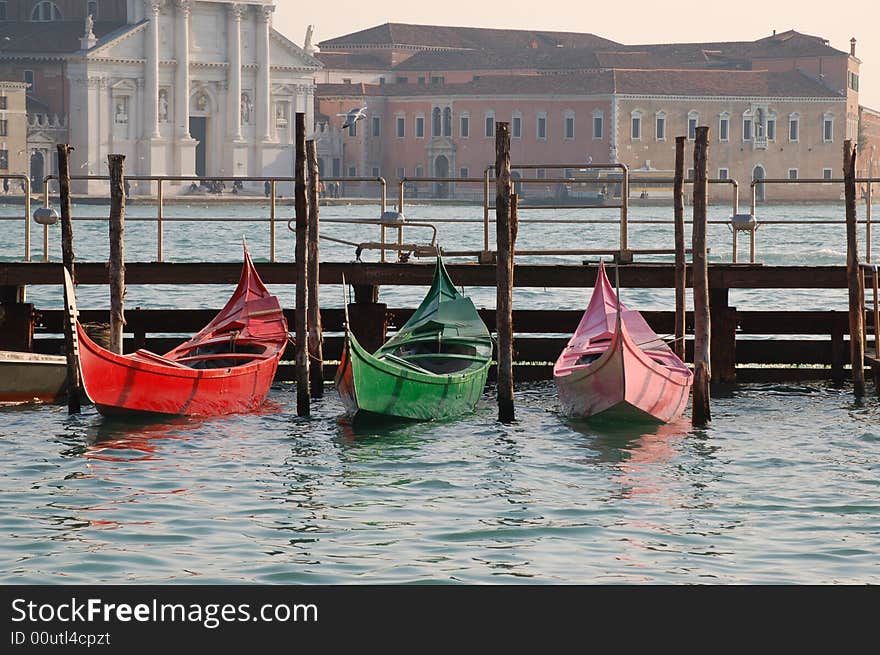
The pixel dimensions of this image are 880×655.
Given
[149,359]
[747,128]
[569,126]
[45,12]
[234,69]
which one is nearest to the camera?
[149,359]

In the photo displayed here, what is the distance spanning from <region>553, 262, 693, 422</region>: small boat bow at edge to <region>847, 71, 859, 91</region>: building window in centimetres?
7765

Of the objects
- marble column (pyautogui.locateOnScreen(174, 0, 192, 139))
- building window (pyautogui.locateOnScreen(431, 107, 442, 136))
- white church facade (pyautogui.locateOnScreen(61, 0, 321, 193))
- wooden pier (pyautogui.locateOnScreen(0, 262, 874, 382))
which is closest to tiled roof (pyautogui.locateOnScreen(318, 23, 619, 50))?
building window (pyautogui.locateOnScreen(431, 107, 442, 136))

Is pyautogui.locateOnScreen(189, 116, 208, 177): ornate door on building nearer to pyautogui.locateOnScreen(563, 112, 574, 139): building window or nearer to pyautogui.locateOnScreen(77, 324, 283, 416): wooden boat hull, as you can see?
pyautogui.locateOnScreen(563, 112, 574, 139): building window

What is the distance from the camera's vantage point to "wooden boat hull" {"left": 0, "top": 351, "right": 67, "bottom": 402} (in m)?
13.7

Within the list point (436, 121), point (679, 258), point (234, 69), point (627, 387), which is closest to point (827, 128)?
point (436, 121)

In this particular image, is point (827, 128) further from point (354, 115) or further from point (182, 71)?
point (182, 71)

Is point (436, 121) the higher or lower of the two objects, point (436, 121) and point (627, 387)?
the higher

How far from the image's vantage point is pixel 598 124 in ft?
276

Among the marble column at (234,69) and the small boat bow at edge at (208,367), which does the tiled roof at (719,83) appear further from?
the small boat bow at edge at (208,367)

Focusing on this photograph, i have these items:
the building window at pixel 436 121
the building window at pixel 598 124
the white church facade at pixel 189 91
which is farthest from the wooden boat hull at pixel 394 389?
the building window at pixel 436 121

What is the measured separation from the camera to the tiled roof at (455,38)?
95.8m

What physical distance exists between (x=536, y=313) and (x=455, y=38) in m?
84.7

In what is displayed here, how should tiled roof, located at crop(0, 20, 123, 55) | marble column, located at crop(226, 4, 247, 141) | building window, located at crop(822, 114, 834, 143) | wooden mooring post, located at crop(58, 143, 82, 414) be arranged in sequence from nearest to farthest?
wooden mooring post, located at crop(58, 143, 82, 414)
marble column, located at crop(226, 4, 247, 141)
tiled roof, located at crop(0, 20, 123, 55)
building window, located at crop(822, 114, 834, 143)
